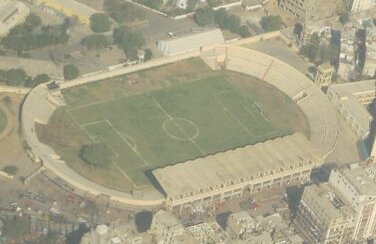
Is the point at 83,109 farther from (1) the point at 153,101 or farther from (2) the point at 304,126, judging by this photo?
(2) the point at 304,126

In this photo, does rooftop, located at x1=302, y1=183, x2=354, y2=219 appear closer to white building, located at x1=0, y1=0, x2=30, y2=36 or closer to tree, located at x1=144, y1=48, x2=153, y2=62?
tree, located at x1=144, y1=48, x2=153, y2=62

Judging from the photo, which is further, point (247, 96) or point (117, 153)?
point (247, 96)

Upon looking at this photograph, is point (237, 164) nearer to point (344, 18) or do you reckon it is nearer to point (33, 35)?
point (33, 35)

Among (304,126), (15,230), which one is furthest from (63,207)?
(304,126)

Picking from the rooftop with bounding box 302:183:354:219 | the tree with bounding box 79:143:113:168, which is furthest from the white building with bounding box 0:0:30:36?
the rooftop with bounding box 302:183:354:219

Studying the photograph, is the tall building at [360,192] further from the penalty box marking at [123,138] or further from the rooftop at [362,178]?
the penalty box marking at [123,138]

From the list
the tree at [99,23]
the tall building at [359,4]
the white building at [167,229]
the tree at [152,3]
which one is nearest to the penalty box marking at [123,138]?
the white building at [167,229]
